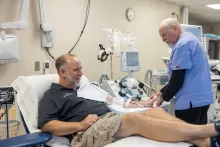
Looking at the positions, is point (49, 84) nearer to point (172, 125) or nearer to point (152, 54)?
point (172, 125)

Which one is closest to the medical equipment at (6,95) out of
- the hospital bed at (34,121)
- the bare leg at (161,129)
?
the hospital bed at (34,121)

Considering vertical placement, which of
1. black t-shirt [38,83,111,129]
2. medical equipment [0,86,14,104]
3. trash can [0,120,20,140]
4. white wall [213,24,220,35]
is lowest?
trash can [0,120,20,140]

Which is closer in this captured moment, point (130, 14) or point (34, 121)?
point (34, 121)

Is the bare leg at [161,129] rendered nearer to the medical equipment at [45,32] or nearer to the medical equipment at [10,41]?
the medical equipment at [10,41]

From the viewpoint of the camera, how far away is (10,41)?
2.44m

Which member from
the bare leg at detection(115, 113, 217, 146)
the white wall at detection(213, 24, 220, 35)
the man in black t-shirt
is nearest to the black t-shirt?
the man in black t-shirt

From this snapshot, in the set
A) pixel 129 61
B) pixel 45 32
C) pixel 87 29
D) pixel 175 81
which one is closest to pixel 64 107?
pixel 175 81

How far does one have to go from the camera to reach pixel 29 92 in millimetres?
2062

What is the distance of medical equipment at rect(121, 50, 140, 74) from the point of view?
3.18 m

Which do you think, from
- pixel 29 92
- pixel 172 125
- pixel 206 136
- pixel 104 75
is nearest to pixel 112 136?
pixel 172 125

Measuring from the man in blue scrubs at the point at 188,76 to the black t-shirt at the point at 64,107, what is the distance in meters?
0.69

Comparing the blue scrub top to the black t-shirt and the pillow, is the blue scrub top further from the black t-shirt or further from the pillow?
the pillow

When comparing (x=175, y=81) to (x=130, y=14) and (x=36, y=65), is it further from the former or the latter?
(x=130, y=14)

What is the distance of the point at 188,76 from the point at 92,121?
3.25 feet
